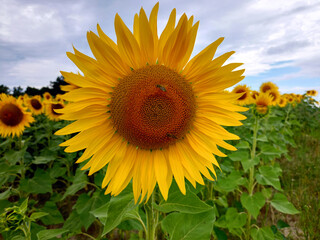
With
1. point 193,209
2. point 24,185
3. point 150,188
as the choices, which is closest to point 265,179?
point 193,209

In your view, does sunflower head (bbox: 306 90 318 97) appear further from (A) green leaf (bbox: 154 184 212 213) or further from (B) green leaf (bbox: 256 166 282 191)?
(A) green leaf (bbox: 154 184 212 213)

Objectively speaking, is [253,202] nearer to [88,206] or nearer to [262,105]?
[262,105]

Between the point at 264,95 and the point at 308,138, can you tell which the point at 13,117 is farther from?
the point at 308,138

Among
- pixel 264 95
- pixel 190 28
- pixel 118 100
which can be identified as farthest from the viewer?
pixel 264 95

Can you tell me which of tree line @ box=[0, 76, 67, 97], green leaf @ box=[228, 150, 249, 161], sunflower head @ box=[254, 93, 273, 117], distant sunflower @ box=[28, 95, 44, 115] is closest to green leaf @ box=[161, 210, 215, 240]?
green leaf @ box=[228, 150, 249, 161]

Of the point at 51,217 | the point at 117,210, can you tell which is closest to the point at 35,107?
the point at 51,217
